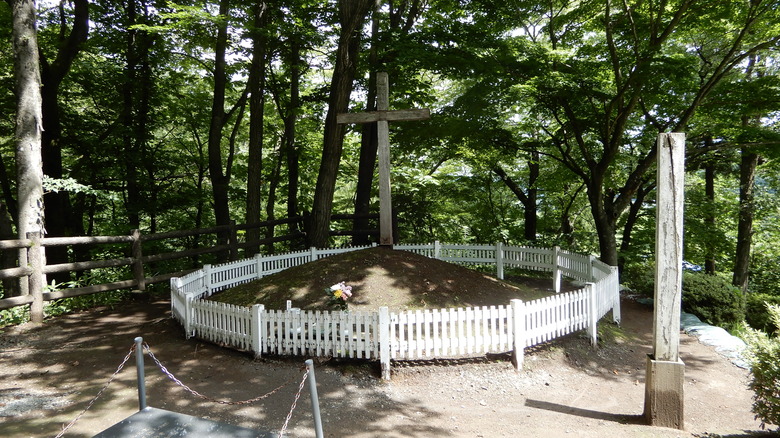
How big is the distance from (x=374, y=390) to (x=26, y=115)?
8265mm

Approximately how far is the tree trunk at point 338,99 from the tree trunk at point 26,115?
252 inches

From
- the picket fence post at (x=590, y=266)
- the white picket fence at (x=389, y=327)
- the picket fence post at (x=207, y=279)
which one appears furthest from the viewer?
the picket fence post at (x=590, y=266)

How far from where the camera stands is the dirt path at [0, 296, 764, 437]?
4.71 meters

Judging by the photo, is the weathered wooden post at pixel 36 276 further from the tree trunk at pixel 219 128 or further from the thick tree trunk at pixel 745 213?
the thick tree trunk at pixel 745 213

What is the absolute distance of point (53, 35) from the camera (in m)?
13.9

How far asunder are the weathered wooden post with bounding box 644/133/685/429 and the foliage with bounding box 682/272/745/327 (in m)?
6.56

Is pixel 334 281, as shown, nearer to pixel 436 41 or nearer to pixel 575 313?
pixel 575 313

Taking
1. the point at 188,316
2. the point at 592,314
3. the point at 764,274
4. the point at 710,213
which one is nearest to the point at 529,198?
the point at 710,213

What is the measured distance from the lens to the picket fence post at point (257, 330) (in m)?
6.30

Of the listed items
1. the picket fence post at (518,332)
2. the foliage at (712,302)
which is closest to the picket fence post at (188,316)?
the picket fence post at (518,332)

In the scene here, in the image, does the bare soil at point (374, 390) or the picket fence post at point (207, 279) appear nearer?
the bare soil at point (374, 390)

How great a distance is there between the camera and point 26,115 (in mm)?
8125

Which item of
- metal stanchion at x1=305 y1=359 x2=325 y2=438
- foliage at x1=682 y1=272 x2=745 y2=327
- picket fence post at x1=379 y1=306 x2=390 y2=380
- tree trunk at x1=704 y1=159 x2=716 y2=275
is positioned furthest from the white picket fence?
tree trunk at x1=704 y1=159 x2=716 y2=275

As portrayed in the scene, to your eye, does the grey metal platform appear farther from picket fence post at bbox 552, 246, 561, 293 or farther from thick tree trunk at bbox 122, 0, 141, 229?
thick tree trunk at bbox 122, 0, 141, 229
